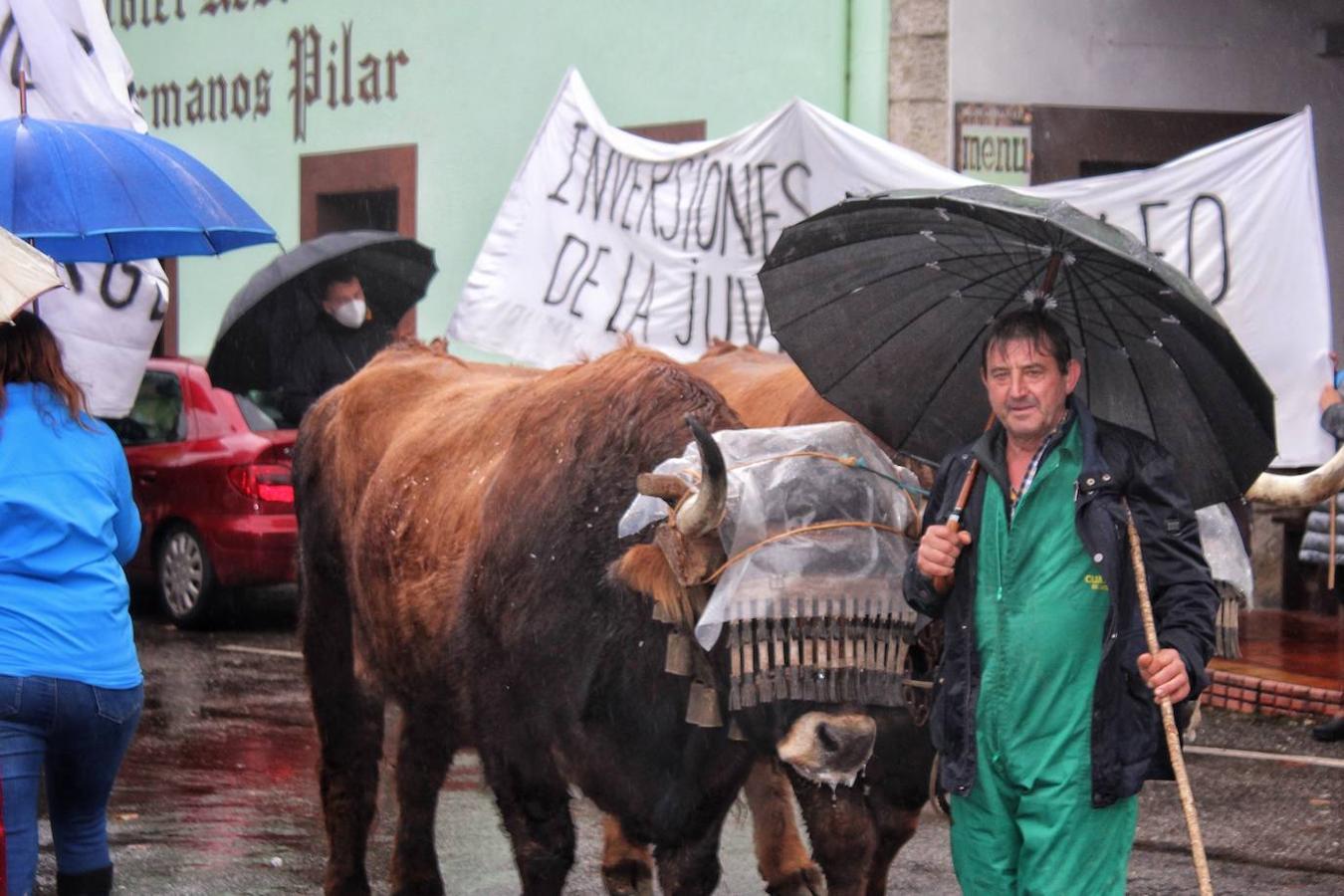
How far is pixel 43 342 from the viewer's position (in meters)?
4.61

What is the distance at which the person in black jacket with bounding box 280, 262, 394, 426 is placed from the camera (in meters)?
9.16

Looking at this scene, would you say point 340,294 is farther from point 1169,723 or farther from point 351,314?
point 1169,723

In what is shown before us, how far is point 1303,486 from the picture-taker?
520cm

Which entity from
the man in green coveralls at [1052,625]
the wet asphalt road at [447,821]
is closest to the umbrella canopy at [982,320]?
the man in green coveralls at [1052,625]

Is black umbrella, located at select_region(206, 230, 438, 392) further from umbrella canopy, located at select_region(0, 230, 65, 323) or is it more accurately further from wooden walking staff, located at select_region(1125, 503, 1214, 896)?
wooden walking staff, located at select_region(1125, 503, 1214, 896)

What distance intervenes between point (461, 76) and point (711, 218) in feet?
27.7

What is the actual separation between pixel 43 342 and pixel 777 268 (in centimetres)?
176

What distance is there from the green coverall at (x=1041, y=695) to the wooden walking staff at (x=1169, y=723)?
9cm

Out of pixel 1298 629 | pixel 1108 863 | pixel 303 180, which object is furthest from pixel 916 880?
pixel 303 180

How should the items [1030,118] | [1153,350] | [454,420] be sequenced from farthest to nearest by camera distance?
[1030,118] < [454,420] < [1153,350]

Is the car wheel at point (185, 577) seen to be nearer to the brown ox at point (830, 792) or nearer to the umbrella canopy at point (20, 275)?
the brown ox at point (830, 792)

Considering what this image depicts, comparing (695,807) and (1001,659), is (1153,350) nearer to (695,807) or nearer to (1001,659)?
(1001,659)

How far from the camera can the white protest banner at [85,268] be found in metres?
6.32

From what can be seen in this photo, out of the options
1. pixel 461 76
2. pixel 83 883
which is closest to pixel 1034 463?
pixel 83 883
